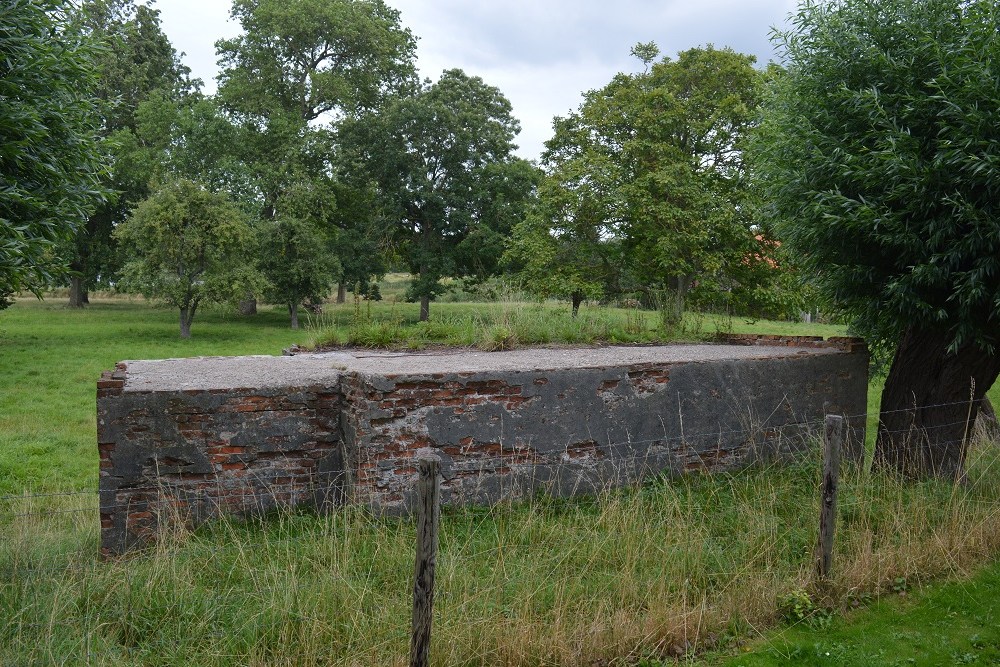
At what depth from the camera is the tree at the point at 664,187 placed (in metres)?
17.7

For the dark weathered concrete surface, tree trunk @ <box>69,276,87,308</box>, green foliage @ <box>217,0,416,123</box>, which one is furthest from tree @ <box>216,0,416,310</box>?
the dark weathered concrete surface

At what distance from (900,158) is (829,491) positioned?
3190mm

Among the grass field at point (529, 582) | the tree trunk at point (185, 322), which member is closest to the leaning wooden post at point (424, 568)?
the grass field at point (529, 582)

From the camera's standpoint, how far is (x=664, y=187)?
698 inches

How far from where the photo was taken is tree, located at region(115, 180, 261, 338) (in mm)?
23172

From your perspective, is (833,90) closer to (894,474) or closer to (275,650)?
(894,474)

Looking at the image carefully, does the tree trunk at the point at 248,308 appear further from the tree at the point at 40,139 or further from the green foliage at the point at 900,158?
the green foliage at the point at 900,158

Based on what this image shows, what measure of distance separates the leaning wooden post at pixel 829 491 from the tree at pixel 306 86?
25.8 meters

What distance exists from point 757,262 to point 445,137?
15.4 meters

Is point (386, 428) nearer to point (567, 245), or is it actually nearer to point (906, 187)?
point (906, 187)

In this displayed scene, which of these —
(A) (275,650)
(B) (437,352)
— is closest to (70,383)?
(B) (437,352)

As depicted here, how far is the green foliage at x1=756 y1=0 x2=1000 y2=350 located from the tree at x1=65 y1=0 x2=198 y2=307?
1068 inches

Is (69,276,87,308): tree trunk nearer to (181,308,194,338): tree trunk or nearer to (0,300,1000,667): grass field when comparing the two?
(181,308,194,338): tree trunk

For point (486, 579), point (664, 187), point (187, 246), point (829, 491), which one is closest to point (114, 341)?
point (187, 246)
